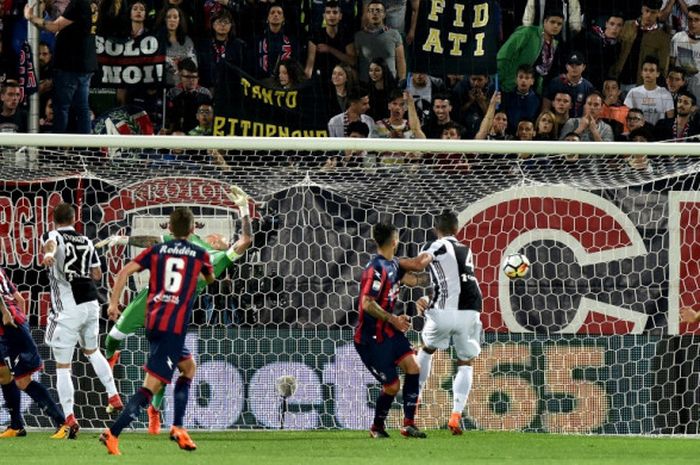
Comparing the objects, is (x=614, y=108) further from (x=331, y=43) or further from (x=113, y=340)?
(x=113, y=340)

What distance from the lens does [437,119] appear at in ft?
46.6

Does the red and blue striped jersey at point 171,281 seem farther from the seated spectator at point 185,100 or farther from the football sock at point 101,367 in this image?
the seated spectator at point 185,100

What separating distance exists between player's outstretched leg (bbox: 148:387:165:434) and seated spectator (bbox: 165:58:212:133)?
4.14 m

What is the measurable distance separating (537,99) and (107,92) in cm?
478

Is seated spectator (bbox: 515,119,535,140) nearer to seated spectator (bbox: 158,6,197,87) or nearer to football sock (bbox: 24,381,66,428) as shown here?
seated spectator (bbox: 158,6,197,87)

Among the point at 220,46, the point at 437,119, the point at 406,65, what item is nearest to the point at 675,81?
the point at 437,119

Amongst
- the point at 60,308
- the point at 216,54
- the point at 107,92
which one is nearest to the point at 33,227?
the point at 60,308

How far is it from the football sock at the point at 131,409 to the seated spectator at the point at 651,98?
26.7 feet

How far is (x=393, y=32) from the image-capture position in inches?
584

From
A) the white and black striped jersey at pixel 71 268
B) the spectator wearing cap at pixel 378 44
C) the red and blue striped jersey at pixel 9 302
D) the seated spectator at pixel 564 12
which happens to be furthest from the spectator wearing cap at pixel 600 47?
the red and blue striped jersey at pixel 9 302

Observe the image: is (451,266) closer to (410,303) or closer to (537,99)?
(410,303)

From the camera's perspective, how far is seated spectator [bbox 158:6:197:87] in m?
14.2

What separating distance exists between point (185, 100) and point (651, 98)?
5305 mm

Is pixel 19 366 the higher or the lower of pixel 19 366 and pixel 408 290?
the lower
